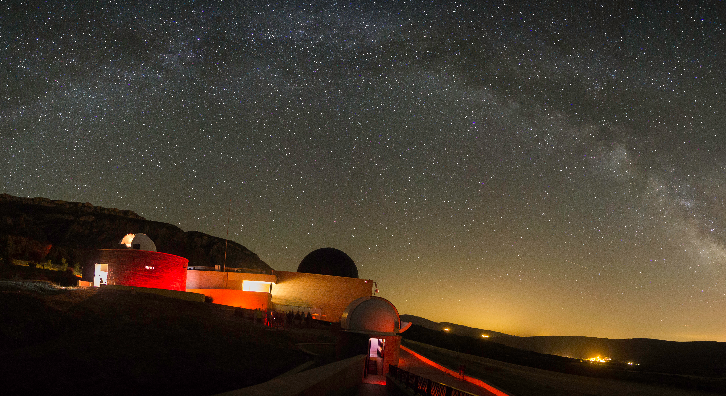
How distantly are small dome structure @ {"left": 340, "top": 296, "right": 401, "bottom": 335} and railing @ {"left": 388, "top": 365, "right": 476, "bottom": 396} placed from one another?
533 centimetres

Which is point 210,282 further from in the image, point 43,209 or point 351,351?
point 43,209

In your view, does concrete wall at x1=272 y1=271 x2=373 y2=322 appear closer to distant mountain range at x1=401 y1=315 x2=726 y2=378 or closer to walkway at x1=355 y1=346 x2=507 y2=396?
walkway at x1=355 y1=346 x2=507 y2=396

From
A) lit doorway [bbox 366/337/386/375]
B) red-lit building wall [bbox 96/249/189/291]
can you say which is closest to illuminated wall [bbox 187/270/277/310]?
red-lit building wall [bbox 96/249/189/291]

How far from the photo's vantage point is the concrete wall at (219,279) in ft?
109

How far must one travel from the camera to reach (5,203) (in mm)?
77875

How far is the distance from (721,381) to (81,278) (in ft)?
153

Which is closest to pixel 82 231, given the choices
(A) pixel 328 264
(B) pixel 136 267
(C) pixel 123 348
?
(A) pixel 328 264

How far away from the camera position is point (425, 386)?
11844 mm

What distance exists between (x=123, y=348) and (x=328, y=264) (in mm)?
25000

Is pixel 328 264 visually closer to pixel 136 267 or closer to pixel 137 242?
pixel 137 242

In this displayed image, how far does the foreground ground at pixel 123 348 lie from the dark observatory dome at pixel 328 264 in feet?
54.8

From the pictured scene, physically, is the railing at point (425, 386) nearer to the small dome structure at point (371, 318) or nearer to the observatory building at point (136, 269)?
the small dome structure at point (371, 318)

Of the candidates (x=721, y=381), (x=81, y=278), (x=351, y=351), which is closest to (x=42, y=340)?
(x=351, y=351)

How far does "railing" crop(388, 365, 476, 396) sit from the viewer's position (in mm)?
9383
